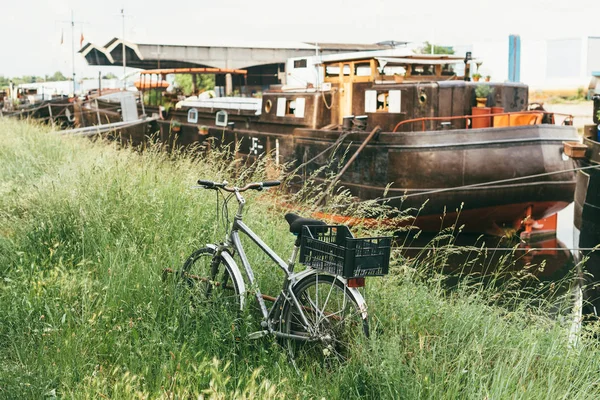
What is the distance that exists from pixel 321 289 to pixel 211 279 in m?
1.16

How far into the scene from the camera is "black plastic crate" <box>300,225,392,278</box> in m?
4.37

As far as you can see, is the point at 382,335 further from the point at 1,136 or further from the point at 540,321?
the point at 1,136

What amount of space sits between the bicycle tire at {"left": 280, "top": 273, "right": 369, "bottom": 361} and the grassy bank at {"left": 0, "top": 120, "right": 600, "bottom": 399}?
0.37ft

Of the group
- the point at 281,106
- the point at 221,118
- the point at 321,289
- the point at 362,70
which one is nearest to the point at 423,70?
the point at 362,70

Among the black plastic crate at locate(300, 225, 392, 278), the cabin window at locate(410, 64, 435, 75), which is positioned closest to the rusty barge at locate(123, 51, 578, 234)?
the cabin window at locate(410, 64, 435, 75)

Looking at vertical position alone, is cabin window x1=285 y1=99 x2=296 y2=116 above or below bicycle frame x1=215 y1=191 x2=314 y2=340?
above

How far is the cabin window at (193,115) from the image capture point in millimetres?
20906

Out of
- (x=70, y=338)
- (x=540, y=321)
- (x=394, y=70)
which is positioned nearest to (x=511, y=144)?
(x=394, y=70)


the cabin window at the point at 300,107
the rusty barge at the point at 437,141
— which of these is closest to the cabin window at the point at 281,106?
the rusty barge at the point at 437,141

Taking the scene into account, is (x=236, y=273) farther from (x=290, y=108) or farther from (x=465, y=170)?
(x=290, y=108)

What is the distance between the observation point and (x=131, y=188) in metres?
7.77

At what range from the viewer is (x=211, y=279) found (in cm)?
562

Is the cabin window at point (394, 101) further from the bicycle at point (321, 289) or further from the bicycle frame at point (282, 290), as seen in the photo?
the bicycle at point (321, 289)

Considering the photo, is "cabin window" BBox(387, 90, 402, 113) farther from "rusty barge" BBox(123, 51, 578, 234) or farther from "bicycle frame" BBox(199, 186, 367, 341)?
"bicycle frame" BBox(199, 186, 367, 341)
